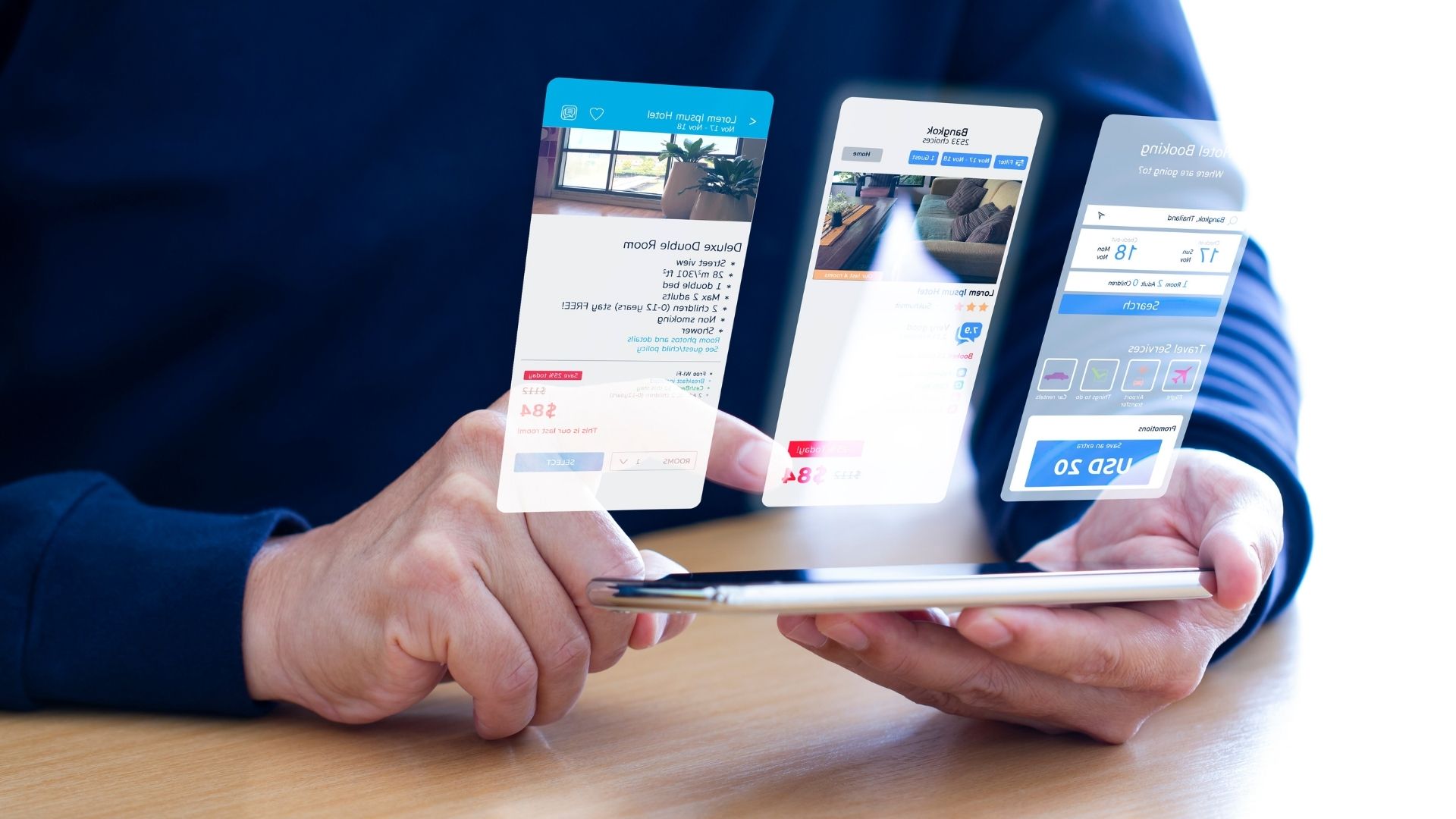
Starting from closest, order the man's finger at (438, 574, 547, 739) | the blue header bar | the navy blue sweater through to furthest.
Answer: the blue header bar → the man's finger at (438, 574, 547, 739) → the navy blue sweater

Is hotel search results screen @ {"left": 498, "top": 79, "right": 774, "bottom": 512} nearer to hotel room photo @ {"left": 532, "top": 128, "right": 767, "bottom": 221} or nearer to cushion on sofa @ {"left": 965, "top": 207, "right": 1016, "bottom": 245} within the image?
hotel room photo @ {"left": 532, "top": 128, "right": 767, "bottom": 221}

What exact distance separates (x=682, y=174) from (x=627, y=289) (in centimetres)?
6

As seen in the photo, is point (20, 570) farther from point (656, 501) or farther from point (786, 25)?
point (786, 25)

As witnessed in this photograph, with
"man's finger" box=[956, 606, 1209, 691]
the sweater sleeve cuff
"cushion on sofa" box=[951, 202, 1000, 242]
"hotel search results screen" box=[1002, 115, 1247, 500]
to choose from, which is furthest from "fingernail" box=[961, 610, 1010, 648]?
the sweater sleeve cuff

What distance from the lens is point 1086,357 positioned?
0.61 metres

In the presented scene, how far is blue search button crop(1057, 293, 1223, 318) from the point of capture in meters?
0.60

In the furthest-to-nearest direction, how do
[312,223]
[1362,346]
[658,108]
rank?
[1362,346], [312,223], [658,108]

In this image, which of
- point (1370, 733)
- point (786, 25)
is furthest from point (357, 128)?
point (1370, 733)

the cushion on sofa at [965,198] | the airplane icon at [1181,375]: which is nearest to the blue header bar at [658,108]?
the cushion on sofa at [965,198]

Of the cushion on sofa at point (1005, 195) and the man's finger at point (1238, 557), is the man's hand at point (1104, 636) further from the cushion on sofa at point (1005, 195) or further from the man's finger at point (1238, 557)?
the cushion on sofa at point (1005, 195)

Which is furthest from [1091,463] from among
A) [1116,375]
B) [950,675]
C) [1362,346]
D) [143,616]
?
[1362,346]

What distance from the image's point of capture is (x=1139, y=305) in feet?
2.02

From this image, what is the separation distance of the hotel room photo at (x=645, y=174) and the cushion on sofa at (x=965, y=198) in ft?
0.36

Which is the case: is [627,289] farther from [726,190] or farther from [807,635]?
[807,635]
